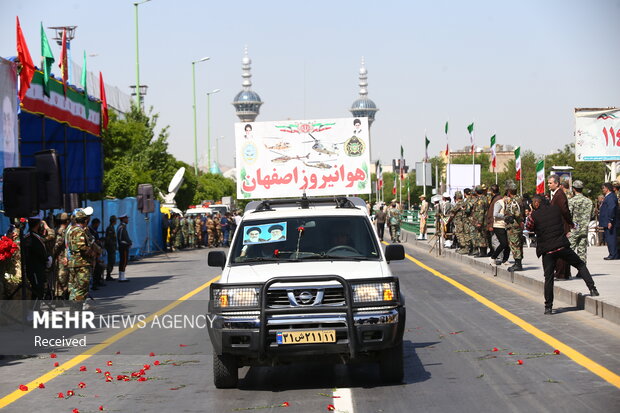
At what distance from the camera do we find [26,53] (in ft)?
65.0

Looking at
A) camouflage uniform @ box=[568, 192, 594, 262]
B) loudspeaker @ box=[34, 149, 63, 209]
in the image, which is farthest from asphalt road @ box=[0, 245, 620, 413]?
camouflage uniform @ box=[568, 192, 594, 262]

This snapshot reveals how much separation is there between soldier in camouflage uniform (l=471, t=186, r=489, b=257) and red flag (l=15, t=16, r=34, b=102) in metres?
12.8

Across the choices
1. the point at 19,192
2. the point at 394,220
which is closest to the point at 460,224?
the point at 394,220

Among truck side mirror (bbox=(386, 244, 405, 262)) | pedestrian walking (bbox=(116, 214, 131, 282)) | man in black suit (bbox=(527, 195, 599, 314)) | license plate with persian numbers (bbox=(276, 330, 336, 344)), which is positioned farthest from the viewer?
pedestrian walking (bbox=(116, 214, 131, 282))

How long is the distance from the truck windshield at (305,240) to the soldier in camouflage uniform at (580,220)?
10475 mm

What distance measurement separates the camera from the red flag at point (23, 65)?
19609 mm

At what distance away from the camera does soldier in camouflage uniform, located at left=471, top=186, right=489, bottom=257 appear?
27.0m

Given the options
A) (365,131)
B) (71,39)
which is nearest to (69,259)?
(365,131)

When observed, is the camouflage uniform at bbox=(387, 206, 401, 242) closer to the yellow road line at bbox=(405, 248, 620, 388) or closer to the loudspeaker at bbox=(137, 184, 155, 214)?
the loudspeaker at bbox=(137, 184, 155, 214)

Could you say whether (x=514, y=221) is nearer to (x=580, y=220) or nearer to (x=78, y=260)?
(x=580, y=220)

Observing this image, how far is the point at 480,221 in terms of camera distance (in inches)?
1075

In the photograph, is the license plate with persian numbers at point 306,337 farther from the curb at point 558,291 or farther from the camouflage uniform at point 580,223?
the camouflage uniform at point 580,223

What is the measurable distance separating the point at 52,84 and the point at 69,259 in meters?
7.47

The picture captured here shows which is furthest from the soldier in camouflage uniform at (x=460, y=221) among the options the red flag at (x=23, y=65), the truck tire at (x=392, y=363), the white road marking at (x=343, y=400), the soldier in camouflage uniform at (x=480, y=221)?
the white road marking at (x=343, y=400)
